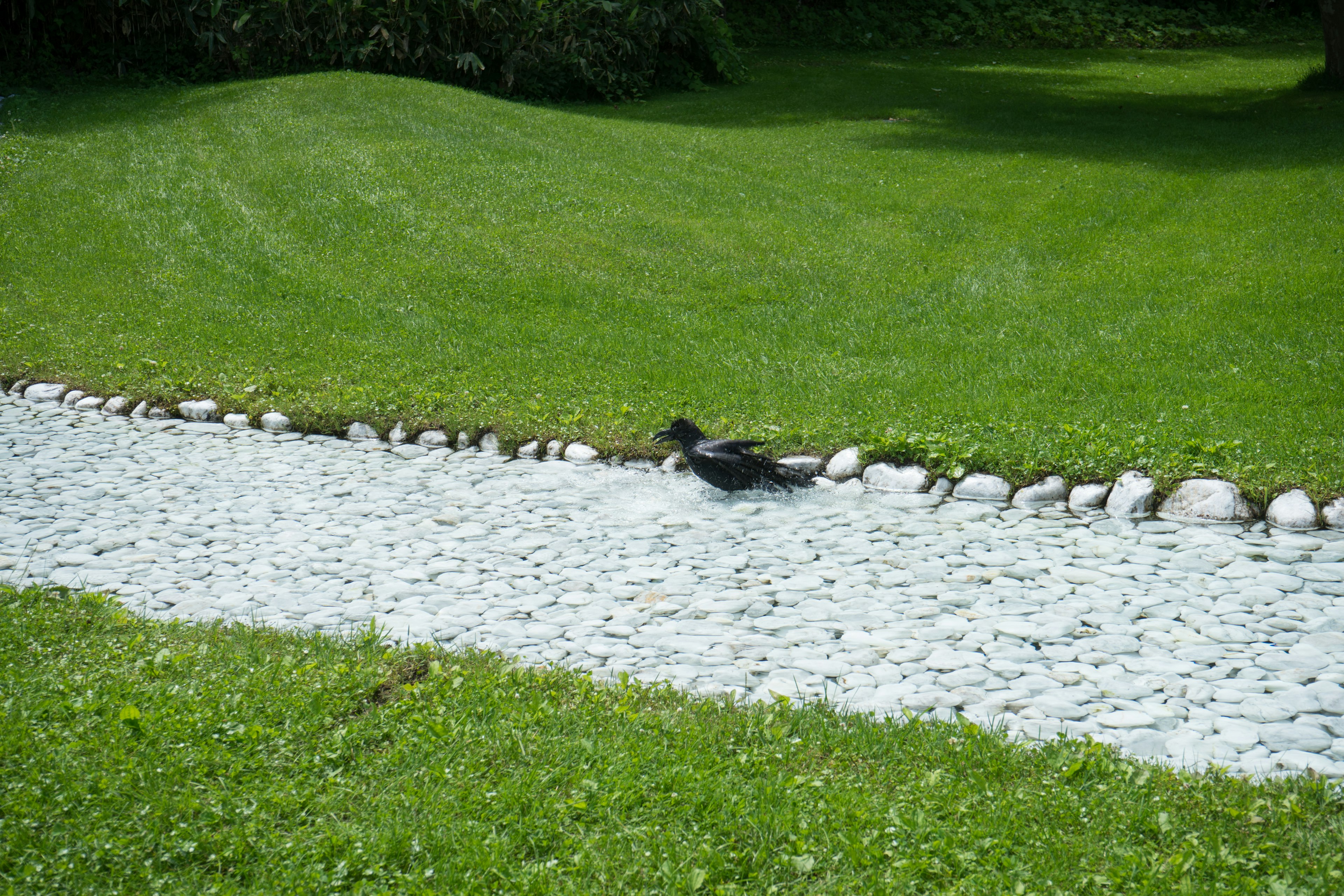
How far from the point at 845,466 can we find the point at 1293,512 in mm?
2477

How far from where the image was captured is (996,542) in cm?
565

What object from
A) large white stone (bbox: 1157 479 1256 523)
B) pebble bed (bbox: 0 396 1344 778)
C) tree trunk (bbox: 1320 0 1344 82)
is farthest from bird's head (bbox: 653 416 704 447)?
tree trunk (bbox: 1320 0 1344 82)

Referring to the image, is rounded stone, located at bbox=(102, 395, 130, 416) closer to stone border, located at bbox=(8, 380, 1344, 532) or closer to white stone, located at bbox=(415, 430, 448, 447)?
stone border, located at bbox=(8, 380, 1344, 532)

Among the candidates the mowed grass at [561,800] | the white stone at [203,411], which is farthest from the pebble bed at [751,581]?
the white stone at [203,411]

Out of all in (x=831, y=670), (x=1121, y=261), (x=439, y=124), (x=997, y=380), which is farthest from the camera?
(x=439, y=124)

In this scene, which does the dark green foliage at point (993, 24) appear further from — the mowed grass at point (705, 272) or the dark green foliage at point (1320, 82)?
the mowed grass at point (705, 272)

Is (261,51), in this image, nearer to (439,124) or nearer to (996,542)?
(439,124)

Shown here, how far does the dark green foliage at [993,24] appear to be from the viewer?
27.8 m

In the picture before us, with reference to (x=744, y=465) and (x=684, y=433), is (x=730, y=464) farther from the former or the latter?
(x=684, y=433)

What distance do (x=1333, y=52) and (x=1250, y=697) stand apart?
18089 millimetres

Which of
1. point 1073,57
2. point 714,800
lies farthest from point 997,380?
point 1073,57

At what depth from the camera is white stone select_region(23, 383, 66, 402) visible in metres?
8.46

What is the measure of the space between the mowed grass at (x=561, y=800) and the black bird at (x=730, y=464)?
2.45 metres

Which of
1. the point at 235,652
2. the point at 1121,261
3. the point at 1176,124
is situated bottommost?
the point at 235,652
